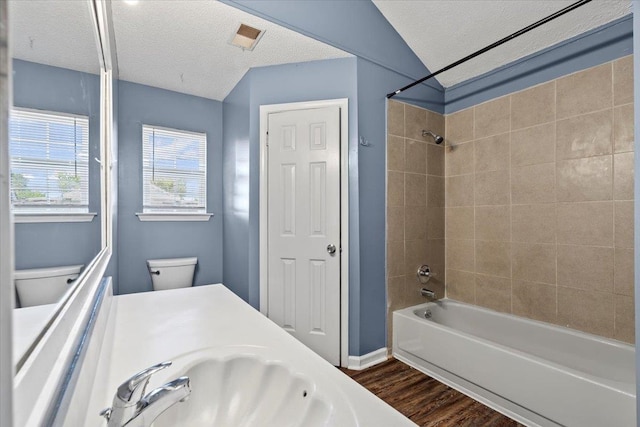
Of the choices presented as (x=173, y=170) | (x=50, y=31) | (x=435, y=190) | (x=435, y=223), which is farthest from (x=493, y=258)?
(x=173, y=170)

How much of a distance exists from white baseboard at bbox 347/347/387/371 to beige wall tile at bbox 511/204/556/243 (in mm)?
1412

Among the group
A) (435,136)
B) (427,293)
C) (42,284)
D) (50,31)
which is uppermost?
(435,136)

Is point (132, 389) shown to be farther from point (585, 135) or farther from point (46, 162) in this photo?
point (585, 135)

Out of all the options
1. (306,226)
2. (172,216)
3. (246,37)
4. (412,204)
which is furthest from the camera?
(172,216)

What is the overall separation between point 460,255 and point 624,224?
1126 mm

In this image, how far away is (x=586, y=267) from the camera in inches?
76.8

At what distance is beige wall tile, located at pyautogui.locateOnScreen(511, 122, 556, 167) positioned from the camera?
213cm

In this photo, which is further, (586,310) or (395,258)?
(395,258)

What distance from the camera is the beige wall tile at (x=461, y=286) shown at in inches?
103

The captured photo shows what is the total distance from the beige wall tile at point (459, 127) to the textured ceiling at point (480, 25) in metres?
0.32

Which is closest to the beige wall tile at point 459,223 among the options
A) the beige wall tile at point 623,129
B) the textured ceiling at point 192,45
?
the beige wall tile at point 623,129

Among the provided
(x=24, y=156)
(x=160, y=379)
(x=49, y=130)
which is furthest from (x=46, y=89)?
(x=160, y=379)

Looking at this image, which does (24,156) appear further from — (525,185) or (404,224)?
(525,185)

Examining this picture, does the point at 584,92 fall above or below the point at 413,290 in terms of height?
above
